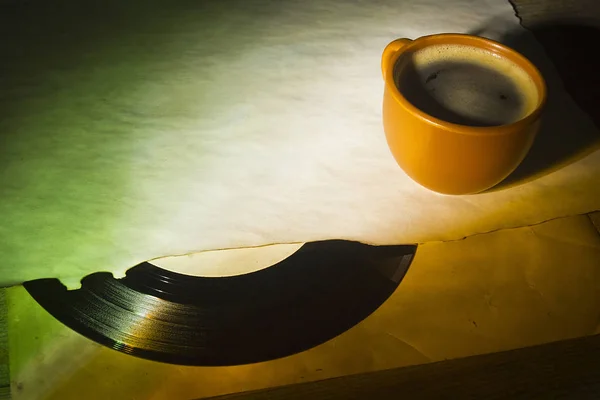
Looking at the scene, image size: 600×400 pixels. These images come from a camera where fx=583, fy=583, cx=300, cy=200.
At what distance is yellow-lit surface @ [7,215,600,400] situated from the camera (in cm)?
37

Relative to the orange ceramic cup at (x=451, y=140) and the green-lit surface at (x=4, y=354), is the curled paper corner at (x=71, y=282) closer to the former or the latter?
the green-lit surface at (x=4, y=354)

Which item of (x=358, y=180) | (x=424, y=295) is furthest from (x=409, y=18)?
(x=424, y=295)

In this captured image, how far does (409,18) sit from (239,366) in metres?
0.43

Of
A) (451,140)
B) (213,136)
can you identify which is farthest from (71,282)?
(451,140)

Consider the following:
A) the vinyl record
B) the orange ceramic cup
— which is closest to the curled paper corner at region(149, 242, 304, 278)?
the vinyl record

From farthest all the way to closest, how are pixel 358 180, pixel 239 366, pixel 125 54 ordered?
1. pixel 125 54
2. pixel 358 180
3. pixel 239 366

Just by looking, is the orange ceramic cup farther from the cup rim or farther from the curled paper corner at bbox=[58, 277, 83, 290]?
the curled paper corner at bbox=[58, 277, 83, 290]

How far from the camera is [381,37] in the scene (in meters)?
0.61

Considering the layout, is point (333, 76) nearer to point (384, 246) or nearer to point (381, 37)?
point (381, 37)

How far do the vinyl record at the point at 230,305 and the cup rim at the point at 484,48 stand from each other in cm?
11

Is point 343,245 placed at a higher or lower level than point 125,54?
lower

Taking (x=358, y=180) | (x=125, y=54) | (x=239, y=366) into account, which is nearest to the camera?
(x=239, y=366)

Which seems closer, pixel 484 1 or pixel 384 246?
pixel 384 246

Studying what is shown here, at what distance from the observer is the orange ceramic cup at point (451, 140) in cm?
38
